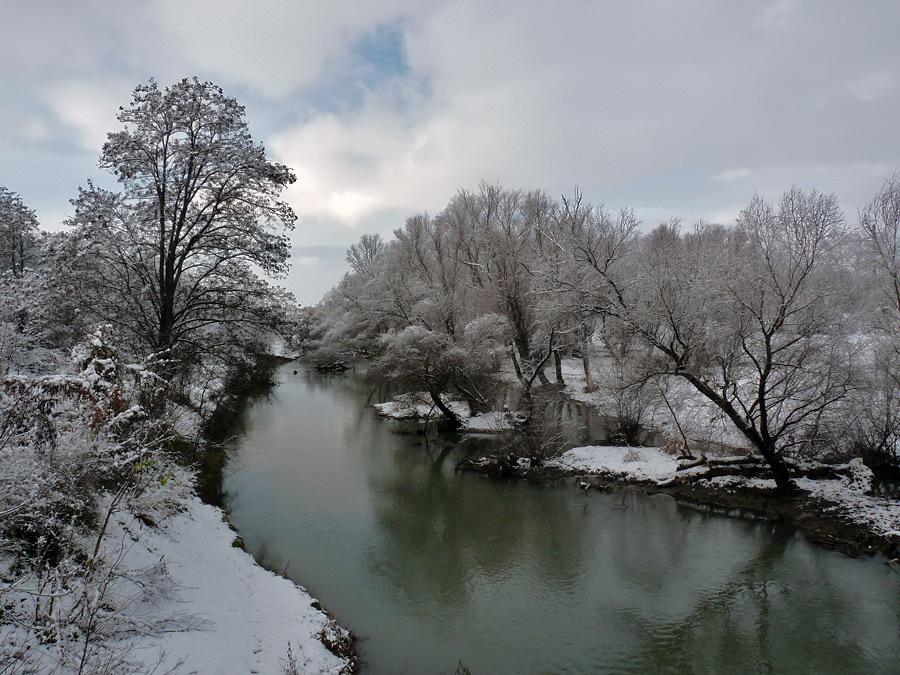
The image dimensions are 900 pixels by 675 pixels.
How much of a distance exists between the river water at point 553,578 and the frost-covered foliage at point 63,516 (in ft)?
11.7

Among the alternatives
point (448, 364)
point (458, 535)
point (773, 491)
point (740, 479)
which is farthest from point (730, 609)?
point (448, 364)

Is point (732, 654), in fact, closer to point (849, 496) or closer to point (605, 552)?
point (605, 552)

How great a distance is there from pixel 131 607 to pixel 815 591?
34.4 ft

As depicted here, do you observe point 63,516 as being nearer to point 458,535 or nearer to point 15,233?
point 458,535

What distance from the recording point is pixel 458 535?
11.1 metres

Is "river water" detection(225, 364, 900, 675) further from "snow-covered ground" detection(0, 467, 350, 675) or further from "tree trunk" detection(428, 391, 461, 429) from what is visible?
"tree trunk" detection(428, 391, 461, 429)

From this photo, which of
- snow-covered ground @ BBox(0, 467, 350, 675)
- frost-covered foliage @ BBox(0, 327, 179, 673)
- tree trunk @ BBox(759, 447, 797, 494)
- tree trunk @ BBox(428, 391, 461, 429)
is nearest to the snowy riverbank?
tree trunk @ BBox(759, 447, 797, 494)

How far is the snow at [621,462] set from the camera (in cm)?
1418

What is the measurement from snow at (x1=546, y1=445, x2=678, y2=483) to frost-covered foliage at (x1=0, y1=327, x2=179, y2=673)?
475 inches

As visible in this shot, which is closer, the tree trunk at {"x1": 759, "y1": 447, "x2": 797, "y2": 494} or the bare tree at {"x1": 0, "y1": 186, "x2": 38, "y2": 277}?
the tree trunk at {"x1": 759, "y1": 447, "x2": 797, "y2": 494}

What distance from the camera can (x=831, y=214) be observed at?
11086 mm

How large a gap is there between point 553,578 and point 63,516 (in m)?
7.71

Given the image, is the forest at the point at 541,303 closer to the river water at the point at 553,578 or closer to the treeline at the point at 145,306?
the treeline at the point at 145,306

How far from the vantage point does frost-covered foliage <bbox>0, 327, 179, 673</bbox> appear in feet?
14.0
